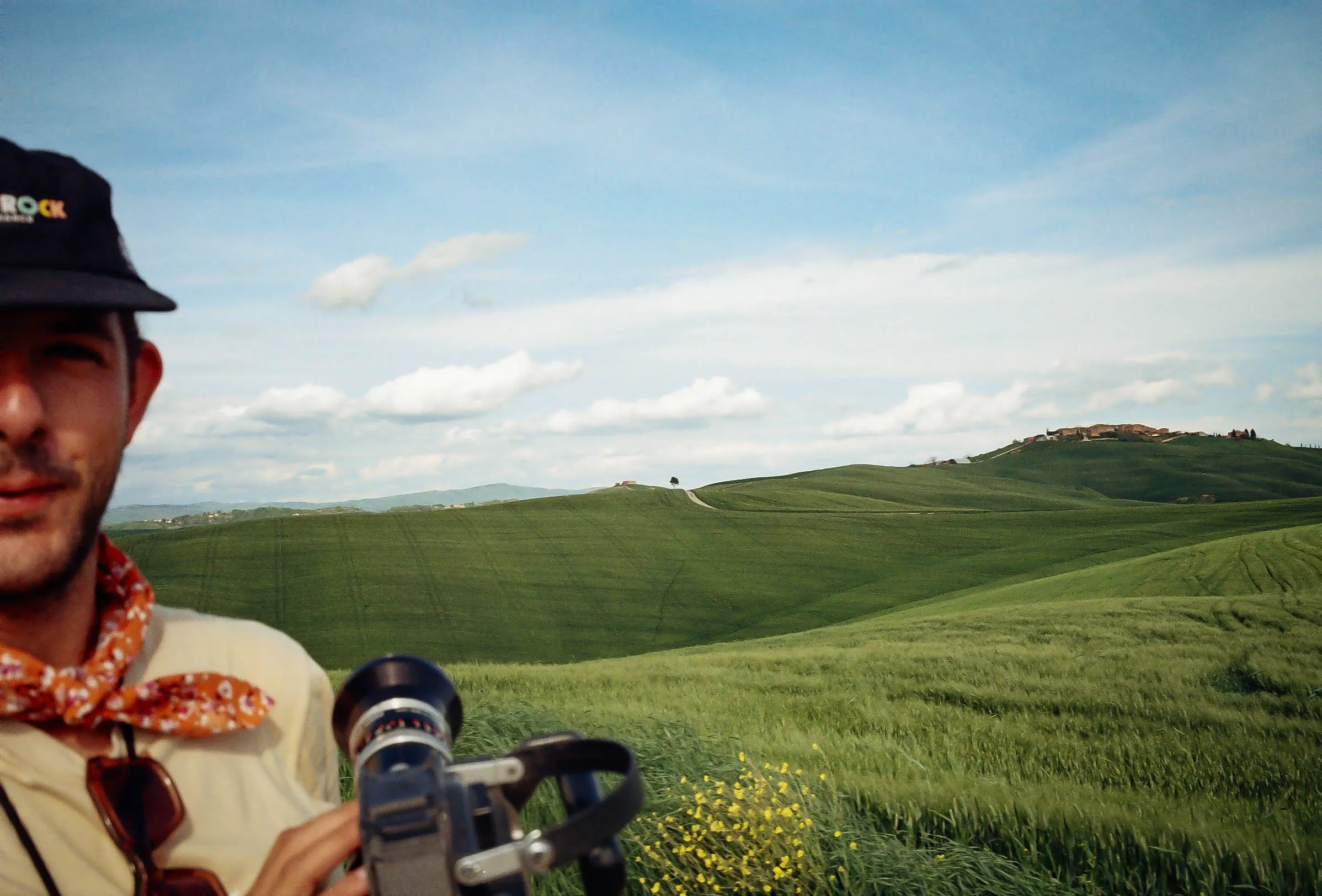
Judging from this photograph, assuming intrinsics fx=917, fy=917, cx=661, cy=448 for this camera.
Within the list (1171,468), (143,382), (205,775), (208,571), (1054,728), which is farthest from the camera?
(1171,468)

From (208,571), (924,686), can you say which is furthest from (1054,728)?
(208,571)

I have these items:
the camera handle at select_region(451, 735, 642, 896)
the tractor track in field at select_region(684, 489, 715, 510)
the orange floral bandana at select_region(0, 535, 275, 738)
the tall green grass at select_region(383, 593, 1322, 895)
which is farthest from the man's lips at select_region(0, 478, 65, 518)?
the tractor track in field at select_region(684, 489, 715, 510)

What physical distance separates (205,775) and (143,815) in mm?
154

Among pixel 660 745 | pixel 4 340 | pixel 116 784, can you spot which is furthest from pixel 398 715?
pixel 660 745

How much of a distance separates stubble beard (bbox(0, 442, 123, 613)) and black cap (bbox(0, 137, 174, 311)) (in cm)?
23

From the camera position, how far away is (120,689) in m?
1.46

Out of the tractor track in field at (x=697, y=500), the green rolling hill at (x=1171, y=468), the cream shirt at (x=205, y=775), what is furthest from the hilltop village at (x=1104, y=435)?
the cream shirt at (x=205, y=775)

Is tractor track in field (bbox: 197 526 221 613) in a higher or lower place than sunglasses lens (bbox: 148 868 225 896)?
lower

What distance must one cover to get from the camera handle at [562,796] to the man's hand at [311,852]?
23cm

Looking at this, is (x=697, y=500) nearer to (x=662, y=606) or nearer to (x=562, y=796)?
(x=662, y=606)

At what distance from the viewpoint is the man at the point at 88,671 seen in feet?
4.38

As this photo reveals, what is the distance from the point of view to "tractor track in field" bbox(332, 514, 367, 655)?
3362 cm

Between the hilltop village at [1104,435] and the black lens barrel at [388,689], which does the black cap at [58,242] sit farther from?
the hilltop village at [1104,435]

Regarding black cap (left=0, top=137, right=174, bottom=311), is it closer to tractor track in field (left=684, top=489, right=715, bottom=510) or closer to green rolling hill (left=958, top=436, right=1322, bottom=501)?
tractor track in field (left=684, top=489, right=715, bottom=510)
